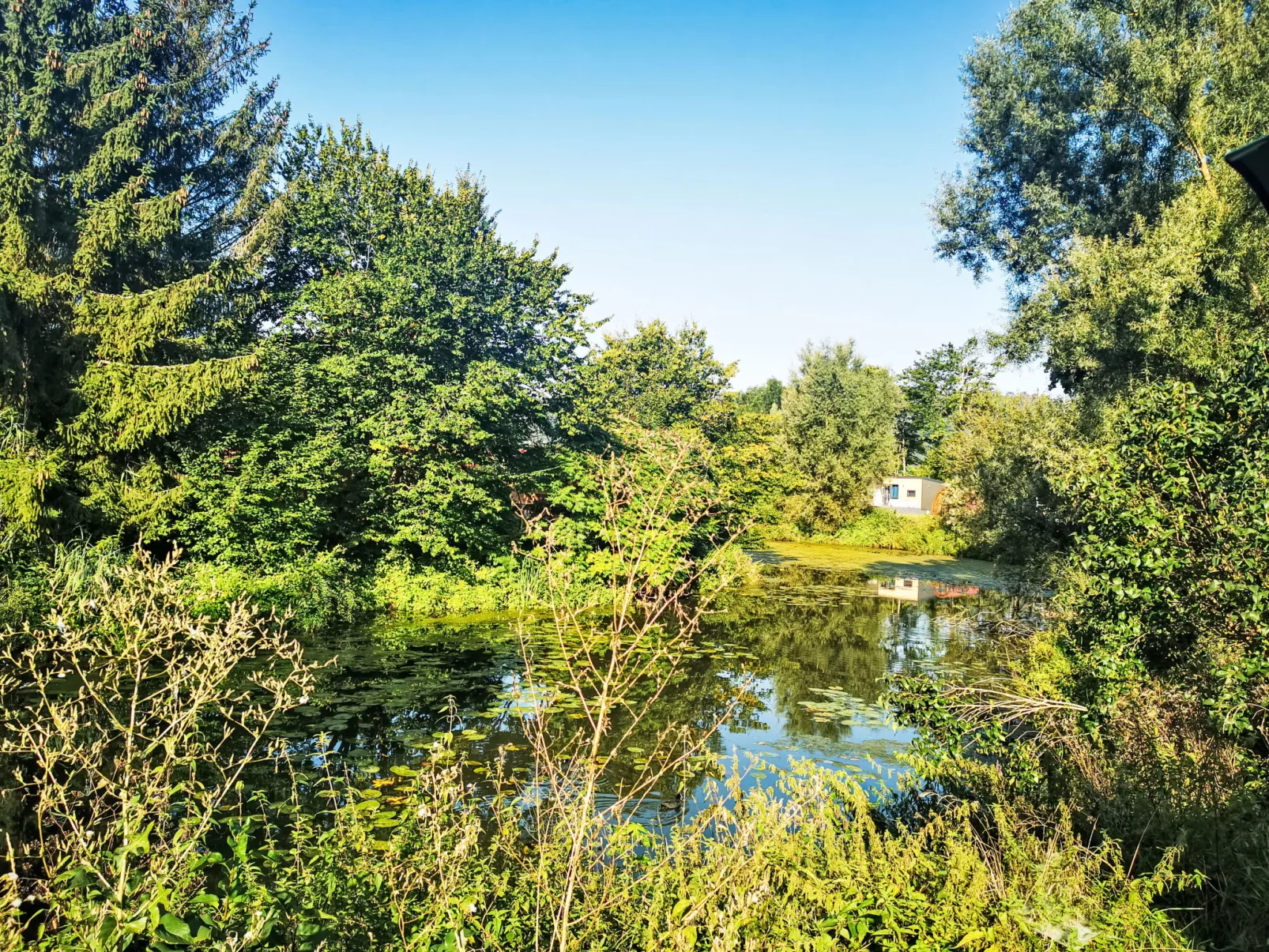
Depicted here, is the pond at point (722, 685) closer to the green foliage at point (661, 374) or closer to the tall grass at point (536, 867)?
the tall grass at point (536, 867)

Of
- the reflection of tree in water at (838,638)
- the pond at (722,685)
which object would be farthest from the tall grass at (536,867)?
the reflection of tree in water at (838,638)

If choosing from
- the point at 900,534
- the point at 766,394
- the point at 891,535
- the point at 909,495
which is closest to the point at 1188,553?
the point at 900,534

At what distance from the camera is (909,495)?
46938 mm

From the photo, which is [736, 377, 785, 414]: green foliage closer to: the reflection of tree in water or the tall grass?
the reflection of tree in water

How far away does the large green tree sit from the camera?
14.9 m

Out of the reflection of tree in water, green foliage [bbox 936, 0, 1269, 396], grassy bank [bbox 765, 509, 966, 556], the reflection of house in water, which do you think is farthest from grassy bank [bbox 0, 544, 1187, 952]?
grassy bank [bbox 765, 509, 966, 556]

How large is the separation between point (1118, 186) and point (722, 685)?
43.5 feet

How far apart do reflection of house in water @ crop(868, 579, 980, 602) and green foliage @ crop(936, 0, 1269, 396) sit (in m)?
8.77

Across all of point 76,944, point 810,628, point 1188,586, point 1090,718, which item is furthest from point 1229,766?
point 810,628

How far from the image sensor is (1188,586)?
538 centimetres

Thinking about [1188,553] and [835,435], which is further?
[835,435]

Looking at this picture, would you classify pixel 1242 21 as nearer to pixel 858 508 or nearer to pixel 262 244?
pixel 262 244

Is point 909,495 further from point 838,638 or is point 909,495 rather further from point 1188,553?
point 1188,553

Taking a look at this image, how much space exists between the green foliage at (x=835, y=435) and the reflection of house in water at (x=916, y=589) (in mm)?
13141
